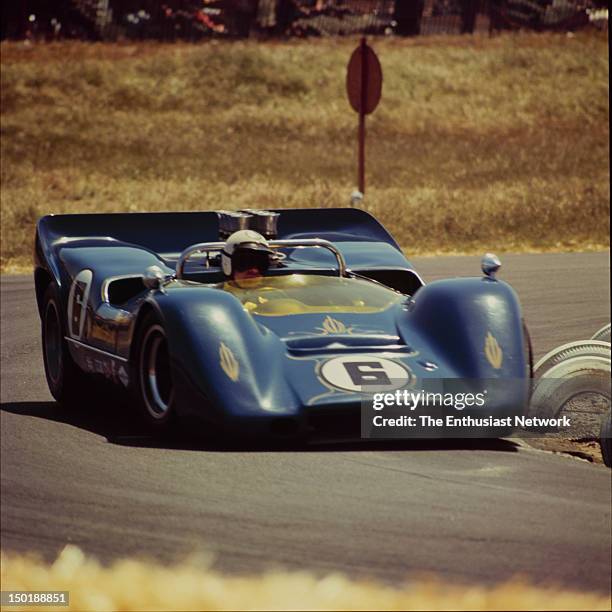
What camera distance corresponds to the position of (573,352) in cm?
500

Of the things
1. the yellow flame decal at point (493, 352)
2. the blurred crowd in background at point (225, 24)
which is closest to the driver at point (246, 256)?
the yellow flame decal at point (493, 352)

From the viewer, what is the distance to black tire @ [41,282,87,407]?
16.3ft

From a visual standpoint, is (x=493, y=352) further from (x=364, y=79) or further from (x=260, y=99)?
(x=260, y=99)

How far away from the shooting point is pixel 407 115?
8238 cm

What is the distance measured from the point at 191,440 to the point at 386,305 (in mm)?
950

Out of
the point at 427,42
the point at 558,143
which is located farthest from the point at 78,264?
the point at 427,42

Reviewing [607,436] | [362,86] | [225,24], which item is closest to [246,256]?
[607,436]

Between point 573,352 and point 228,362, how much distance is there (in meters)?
1.74

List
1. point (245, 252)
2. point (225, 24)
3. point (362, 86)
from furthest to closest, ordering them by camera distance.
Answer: point (225, 24) < point (362, 86) < point (245, 252)

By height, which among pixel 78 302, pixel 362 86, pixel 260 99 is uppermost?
pixel 362 86

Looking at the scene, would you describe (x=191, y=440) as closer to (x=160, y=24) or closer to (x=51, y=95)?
(x=51, y=95)

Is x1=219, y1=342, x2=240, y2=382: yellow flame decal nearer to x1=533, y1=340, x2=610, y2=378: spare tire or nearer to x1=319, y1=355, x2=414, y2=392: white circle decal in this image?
x1=319, y1=355, x2=414, y2=392: white circle decal

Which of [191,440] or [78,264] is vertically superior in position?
[78,264]

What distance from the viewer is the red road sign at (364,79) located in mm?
6148
